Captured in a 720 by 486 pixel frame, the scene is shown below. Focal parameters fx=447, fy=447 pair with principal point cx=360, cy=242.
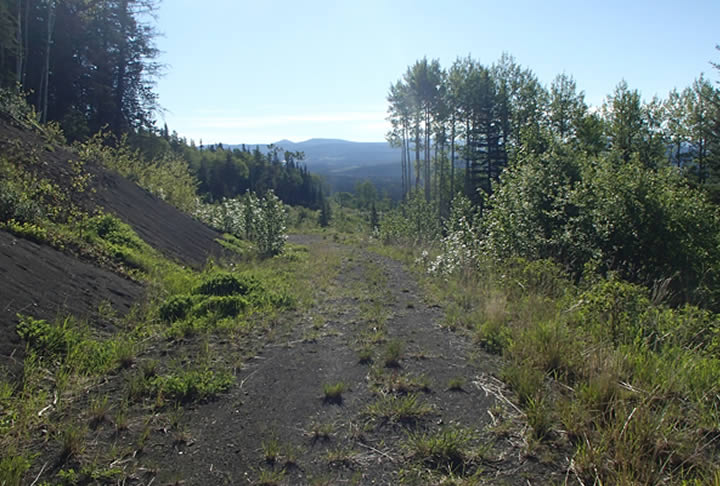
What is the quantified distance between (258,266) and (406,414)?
753 centimetres

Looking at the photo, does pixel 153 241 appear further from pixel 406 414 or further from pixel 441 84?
pixel 441 84

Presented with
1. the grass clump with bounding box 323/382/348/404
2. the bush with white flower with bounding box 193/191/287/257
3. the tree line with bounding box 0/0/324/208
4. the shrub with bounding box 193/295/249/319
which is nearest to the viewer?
the grass clump with bounding box 323/382/348/404

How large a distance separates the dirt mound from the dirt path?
1.97m

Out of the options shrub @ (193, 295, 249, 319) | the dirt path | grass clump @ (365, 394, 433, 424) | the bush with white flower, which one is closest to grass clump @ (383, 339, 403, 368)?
the dirt path

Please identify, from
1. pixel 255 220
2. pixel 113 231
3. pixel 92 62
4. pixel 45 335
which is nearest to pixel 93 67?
pixel 92 62

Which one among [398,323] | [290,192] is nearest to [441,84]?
[398,323]

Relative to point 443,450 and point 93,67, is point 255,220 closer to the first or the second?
point 443,450

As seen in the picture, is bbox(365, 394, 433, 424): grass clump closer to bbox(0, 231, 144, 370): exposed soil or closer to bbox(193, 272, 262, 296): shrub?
bbox(0, 231, 144, 370): exposed soil

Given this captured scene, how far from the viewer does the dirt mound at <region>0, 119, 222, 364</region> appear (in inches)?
175

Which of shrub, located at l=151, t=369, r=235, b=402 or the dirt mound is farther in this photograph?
the dirt mound

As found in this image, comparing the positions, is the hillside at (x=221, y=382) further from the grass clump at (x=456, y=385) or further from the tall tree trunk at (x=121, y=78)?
the tall tree trunk at (x=121, y=78)

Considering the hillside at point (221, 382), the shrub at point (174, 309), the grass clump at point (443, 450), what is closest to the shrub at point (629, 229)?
the hillside at point (221, 382)

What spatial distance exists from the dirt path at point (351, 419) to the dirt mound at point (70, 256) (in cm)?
197

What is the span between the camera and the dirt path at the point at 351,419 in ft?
8.84
